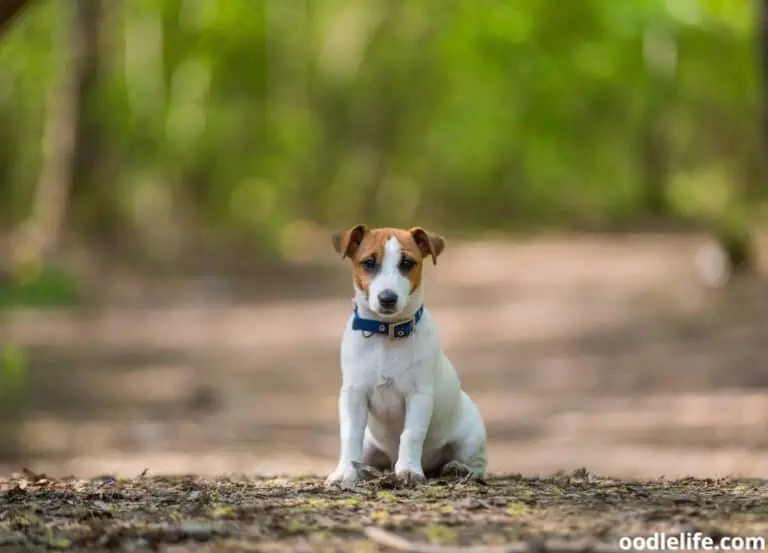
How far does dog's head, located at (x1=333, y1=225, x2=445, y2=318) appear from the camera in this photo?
5555 mm

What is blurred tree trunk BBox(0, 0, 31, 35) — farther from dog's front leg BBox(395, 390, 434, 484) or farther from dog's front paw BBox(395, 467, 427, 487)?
dog's front paw BBox(395, 467, 427, 487)

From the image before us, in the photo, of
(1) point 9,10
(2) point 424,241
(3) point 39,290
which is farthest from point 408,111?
(2) point 424,241

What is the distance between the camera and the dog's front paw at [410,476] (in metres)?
5.59

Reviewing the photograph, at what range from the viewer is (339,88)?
32.0 m

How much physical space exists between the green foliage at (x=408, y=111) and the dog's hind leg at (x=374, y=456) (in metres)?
18.2

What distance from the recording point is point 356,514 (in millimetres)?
4859

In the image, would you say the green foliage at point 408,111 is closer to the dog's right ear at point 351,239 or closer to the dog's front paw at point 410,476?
the dog's right ear at point 351,239

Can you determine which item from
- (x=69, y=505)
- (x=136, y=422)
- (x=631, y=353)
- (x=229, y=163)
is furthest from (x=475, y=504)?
(x=229, y=163)

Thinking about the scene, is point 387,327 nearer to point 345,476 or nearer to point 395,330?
point 395,330

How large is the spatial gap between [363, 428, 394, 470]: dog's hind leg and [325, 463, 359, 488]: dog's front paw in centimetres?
44

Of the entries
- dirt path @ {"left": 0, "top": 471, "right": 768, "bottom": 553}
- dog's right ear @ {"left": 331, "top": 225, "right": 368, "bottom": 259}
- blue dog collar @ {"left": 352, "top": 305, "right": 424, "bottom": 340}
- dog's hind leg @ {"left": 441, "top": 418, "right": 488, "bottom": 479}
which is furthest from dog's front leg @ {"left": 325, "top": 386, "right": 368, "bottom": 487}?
dog's right ear @ {"left": 331, "top": 225, "right": 368, "bottom": 259}

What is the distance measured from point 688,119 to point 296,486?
30.6m

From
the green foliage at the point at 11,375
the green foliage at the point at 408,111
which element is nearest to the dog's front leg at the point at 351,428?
the green foliage at the point at 11,375

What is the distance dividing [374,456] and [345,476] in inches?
21.6
